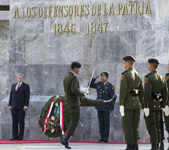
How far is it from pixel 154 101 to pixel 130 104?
0.56 m

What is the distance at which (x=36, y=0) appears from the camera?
12.8 m

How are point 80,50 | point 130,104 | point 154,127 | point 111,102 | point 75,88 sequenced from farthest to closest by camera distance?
1. point 80,50
2. point 111,102
3. point 75,88
4. point 154,127
5. point 130,104

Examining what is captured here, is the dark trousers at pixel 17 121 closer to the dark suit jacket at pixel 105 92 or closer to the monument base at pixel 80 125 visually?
the monument base at pixel 80 125

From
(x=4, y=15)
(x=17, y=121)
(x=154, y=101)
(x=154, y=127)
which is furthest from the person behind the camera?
(x=4, y=15)

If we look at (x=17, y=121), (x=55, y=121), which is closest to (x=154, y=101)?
(x=55, y=121)

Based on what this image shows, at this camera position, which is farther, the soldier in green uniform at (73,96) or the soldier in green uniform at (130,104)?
the soldier in green uniform at (73,96)

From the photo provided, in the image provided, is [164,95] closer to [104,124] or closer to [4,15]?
[104,124]

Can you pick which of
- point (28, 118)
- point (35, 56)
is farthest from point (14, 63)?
point (28, 118)

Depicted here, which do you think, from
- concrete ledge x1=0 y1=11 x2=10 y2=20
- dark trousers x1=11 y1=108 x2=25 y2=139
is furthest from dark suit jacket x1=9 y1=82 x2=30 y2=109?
concrete ledge x1=0 y1=11 x2=10 y2=20

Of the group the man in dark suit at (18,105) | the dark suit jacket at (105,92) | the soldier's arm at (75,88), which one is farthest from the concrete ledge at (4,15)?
the soldier's arm at (75,88)

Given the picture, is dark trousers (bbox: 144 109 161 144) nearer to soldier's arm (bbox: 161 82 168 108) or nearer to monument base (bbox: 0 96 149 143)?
soldier's arm (bbox: 161 82 168 108)

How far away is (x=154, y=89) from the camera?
9008 mm

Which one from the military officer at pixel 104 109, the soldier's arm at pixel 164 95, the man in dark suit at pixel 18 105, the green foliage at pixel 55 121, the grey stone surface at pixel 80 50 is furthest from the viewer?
the grey stone surface at pixel 80 50

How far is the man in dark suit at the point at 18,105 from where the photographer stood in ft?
39.2
